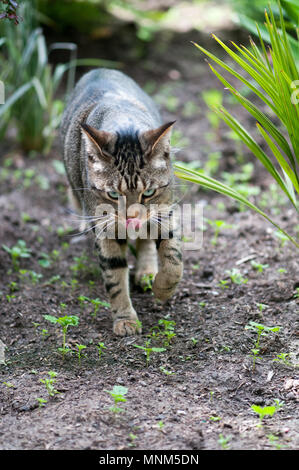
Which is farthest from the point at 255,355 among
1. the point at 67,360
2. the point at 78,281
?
the point at 78,281

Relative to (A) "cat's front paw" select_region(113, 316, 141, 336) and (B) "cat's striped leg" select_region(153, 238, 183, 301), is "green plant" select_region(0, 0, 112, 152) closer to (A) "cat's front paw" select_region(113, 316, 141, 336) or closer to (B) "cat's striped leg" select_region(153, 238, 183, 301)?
(B) "cat's striped leg" select_region(153, 238, 183, 301)

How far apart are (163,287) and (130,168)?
0.82 m

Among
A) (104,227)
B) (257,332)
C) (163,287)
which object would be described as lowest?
(257,332)

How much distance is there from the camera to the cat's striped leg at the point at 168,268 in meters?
3.52

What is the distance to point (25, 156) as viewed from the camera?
250 inches

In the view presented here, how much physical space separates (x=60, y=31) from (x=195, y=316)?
5745 mm

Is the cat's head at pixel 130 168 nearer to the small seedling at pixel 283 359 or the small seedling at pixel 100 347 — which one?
the small seedling at pixel 100 347

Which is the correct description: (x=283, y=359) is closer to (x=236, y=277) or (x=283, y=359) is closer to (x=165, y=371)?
(x=165, y=371)

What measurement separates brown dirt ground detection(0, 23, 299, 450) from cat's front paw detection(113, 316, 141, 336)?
54 mm

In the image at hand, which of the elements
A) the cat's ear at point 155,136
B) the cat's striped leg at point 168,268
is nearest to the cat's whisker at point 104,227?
the cat's striped leg at point 168,268

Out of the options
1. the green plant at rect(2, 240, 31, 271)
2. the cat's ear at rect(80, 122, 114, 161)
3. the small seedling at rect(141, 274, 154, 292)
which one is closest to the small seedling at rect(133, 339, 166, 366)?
the small seedling at rect(141, 274, 154, 292)

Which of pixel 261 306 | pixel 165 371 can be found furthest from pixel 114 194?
pixel 261 306

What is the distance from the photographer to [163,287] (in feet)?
11.7

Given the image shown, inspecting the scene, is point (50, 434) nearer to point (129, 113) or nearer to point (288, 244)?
point (129, 113)
